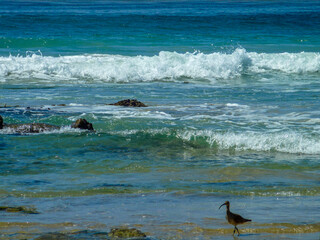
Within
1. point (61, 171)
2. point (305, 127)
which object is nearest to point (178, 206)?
point (61, 171)

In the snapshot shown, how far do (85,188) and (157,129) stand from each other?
12.6 ft

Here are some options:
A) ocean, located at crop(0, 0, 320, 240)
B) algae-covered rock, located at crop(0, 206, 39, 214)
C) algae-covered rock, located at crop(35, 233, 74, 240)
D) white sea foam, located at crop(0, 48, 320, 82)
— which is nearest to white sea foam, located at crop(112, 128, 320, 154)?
ocean, located at crop(0, 0, 320, 240)

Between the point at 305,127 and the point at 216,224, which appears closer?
the point at 216,224

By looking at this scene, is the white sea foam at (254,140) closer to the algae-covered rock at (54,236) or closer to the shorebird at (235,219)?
the shorebird at (235,219)

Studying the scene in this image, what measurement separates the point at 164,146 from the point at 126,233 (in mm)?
5167

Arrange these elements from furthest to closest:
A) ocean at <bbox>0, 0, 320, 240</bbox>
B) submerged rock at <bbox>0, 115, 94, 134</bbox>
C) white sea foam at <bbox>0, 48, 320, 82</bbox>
→ white sea foam at <bbox>0, 48, 320, 82</bbox>
submerged rock at <bbox>0, 115, 94, 134</bbox>
ocean at <bbox>0, 0, 320, 240</bbox>

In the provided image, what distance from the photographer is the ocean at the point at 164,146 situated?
664 cm

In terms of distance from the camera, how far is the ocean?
261 inches

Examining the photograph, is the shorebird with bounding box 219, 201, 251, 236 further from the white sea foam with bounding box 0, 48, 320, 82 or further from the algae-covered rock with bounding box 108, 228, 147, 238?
the white sea foam with bounding box 0, 48, 320, 82

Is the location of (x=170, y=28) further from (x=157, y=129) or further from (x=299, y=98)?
(x=157, y=129)

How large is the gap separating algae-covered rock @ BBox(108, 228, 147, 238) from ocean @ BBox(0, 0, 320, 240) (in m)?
0.16

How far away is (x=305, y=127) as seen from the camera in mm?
12125

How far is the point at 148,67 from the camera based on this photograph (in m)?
22.3

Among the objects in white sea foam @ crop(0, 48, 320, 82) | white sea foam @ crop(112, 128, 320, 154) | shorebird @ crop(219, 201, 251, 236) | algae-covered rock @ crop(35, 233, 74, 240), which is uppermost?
white sea foam @ crop(0, 48, 320, 82)
